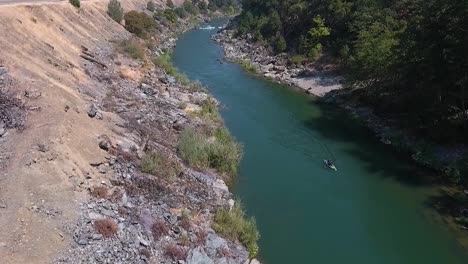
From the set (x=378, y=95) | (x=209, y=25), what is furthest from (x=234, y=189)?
(x=209, y=25)

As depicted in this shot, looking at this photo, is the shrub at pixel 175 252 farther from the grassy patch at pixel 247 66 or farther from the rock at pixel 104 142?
the grassy patch at pixel 247 66

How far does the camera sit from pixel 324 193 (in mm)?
30766

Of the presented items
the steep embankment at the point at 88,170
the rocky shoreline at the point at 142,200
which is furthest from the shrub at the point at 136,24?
Answer: the rocky shoreline at the point at 142,200

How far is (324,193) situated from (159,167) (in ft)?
35.7

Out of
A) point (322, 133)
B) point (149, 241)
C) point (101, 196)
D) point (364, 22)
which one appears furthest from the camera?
point (364, 22)

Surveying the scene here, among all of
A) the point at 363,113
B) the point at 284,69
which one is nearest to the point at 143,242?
the point at 363,113

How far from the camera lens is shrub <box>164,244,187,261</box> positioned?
20625 millimetres

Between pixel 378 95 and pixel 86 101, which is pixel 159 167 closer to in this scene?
pixel 86 101

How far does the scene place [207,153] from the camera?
101 ft

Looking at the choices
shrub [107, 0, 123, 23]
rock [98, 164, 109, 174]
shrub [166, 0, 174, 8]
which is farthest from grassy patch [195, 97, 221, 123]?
shrub [166, 0, 174, 8]

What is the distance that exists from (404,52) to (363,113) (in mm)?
7540

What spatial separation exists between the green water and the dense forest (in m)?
4.10

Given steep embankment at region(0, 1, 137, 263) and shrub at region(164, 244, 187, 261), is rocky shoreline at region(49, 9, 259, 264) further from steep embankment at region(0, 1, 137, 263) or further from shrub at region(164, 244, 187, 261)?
steep embankment at region(0, 1, 137, 263)

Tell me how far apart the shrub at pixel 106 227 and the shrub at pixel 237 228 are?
534cm
